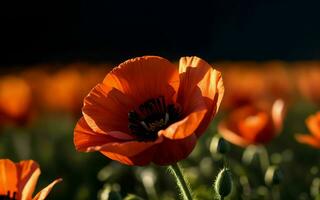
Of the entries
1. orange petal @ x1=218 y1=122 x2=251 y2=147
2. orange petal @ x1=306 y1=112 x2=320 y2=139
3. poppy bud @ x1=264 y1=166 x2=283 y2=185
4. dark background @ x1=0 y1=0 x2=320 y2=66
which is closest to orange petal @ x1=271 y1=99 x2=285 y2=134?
orange petal @ x1=218 y1=122 x2=251 y2=147

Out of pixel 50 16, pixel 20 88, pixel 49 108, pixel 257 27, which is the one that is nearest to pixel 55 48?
pixel 50 16

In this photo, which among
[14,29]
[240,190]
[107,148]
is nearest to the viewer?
[107,148]

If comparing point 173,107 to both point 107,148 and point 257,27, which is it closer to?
point 107,148

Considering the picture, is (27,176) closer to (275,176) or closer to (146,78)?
(146,78)

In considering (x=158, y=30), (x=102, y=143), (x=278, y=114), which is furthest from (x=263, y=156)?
(x=158, y=30)

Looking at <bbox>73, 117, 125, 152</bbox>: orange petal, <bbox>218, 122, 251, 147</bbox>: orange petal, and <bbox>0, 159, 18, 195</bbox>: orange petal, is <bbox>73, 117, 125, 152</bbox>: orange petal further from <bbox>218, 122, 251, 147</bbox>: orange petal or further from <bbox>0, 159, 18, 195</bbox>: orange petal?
<bbox>218, 122, 251, 147</bbox>: orange petal

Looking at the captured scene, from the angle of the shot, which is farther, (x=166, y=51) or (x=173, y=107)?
(x=166, y=51)
